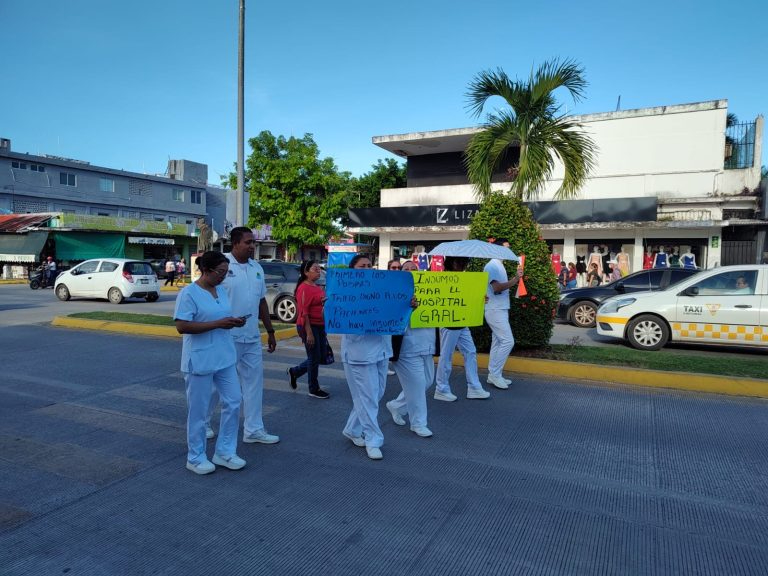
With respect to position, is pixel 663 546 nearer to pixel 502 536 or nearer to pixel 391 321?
pixel 502 536

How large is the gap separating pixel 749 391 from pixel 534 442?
3399mm

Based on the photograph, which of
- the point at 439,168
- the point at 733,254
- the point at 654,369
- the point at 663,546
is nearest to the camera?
the point at 663,546

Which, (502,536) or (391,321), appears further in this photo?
(391,321)

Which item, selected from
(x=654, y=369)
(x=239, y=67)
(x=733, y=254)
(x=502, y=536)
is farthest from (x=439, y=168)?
(x=502, y=536)

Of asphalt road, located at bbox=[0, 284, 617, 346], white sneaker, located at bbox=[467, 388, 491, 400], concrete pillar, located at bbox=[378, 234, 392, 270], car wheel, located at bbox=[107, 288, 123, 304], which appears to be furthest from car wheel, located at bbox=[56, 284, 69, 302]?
white sneaker, located at bbox=[467, 388, 491, 400]

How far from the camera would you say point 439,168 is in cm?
2777

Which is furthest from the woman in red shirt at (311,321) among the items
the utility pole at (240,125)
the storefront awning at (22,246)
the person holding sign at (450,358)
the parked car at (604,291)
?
the storefront awning at (22,246)

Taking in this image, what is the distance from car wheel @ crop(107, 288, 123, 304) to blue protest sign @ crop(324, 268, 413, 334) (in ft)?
52.7

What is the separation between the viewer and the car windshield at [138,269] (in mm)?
18234

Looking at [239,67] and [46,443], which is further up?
[239,67]

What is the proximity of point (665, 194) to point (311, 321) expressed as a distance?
18834mm

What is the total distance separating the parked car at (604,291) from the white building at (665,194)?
26.5ft

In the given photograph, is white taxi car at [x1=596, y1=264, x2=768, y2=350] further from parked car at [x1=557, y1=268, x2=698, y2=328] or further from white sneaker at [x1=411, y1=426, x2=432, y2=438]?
white sneaker at [x1=411, y1=426, x2=432, y2=438]

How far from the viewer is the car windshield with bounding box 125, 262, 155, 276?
18.2 meters
